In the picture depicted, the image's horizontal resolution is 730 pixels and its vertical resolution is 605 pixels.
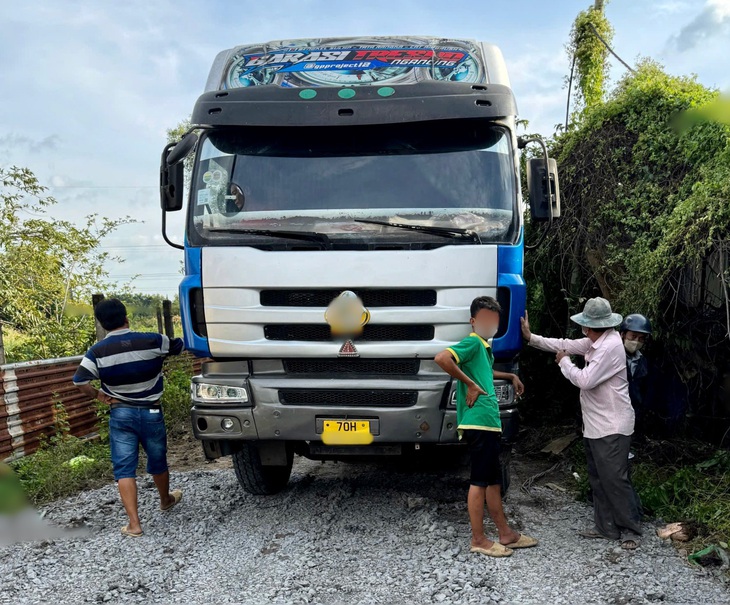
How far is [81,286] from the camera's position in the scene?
1216 cm

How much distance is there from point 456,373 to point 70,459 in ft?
14.9

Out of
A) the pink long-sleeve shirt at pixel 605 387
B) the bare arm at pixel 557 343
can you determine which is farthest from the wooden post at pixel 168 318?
the pink long-sleeve shirt at pixel 605 387

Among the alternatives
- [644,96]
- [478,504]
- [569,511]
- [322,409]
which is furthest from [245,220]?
[644,96]

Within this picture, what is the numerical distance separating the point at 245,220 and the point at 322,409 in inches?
54.4

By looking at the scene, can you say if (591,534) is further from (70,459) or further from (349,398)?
(70,459)

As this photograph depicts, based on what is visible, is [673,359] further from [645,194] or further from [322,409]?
[322,409]

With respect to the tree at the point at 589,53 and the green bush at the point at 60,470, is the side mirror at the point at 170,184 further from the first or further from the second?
the tree at the point at 589,53

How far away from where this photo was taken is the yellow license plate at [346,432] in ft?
14.8

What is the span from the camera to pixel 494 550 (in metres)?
4.25

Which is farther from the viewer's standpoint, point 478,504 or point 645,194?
point 645,194

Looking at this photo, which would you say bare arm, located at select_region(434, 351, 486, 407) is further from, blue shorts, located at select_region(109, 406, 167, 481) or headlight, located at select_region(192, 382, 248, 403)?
blue shorts, located at select_region(109, 406, 167, 481)

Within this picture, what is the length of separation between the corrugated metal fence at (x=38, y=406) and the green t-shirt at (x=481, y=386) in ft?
15.7

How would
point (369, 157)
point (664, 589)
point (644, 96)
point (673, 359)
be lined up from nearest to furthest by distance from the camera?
point (664, 589) < point (369, 157) < point (673, 359) < point (644, 96)

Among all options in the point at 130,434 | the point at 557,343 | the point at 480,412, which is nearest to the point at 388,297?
the point at 480,412
